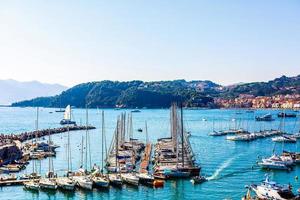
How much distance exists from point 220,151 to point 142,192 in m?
29.4

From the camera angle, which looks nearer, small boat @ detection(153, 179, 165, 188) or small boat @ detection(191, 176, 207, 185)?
small boat @ detection(153, 179, 165, 188)

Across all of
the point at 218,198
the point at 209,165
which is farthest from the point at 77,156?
the point at 218,198

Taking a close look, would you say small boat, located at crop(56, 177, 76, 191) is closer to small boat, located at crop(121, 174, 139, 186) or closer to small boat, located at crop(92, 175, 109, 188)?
small boat, located at crop(92, 175, 109, 188)

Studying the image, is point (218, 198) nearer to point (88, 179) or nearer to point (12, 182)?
point (88, 179)

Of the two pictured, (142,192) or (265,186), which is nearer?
(265,186)

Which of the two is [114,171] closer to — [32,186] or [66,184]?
[66,184]

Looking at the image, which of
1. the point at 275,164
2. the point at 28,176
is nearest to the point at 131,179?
the point at 28,176

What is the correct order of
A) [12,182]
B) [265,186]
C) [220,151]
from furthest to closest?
[220,151], [12,182], [265,186]

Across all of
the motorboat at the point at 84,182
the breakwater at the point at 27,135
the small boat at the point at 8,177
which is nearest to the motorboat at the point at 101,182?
the motorboat at the point at 84,182

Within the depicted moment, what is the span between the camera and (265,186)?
113 feet

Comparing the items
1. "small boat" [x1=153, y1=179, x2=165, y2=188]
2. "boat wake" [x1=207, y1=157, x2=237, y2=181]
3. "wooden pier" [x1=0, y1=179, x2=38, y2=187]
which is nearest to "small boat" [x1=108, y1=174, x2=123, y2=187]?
"small boat" [x1=153, y1=179, x2=165, y2=188]

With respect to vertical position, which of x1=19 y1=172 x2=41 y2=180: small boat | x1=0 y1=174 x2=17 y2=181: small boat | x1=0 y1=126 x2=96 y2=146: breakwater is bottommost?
x1=0 y1=174 x2=17 y2=181: small boat

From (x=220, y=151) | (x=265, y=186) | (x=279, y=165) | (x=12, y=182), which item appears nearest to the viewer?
(x=265, y=186)

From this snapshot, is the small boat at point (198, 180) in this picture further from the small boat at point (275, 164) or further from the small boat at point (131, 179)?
the small boat at point (275, 164)
